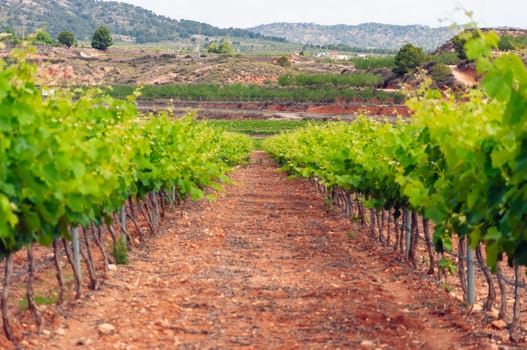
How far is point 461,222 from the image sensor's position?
5.91m

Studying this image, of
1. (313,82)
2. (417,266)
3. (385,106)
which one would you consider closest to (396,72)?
(313,82)

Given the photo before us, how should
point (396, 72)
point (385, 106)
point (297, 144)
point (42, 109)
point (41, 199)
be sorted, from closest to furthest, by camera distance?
point (41, 199)
point (42, 109)
point (297, 144)
point (385, 106)
point (396, 72)

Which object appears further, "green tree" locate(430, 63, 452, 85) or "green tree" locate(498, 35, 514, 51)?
"green tree" locate(430, 63, 452, 85)

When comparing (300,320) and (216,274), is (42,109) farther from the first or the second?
(216,274)

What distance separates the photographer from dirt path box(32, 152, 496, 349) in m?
6.59

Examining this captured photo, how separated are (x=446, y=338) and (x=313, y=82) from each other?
90.6 metres

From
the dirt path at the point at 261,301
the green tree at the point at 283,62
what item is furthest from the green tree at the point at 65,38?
the dirt path at the point at 261,301

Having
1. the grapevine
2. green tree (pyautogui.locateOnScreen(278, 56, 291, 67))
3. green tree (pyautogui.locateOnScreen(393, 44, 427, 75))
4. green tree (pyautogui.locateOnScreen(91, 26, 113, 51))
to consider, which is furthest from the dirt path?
green tree (pyautogui.locateOnScreen(91, 26, 113, 51))

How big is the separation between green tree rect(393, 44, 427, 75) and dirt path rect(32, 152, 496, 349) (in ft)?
255

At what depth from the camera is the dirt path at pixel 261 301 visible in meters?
6.59

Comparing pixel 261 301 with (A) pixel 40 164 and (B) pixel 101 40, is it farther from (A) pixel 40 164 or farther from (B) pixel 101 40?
(B) pixel 101 40

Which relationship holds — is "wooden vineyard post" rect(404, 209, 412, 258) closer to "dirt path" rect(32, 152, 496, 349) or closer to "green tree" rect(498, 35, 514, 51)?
"dirt path" rect(32, 152, 496, 349)

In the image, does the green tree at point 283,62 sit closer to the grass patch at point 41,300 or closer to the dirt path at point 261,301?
the dirt path at point 261,301

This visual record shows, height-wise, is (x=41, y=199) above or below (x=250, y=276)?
above
